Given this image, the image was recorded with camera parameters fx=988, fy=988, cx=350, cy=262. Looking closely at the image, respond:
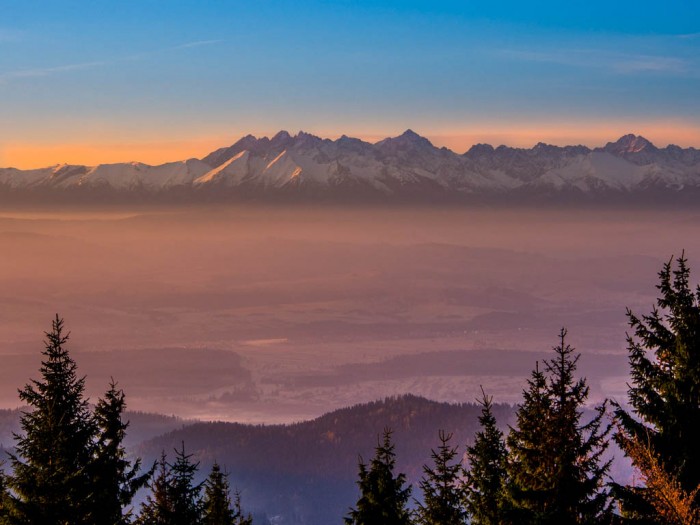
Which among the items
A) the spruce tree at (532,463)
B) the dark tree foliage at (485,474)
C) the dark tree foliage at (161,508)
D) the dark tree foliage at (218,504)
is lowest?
the dark tree foliage at (218,504)

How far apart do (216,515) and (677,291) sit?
26.0m

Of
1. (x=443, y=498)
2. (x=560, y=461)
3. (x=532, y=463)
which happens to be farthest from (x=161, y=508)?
(x=560, y=461)

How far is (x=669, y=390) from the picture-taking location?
84.4 ft

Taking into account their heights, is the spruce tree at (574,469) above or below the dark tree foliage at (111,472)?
above

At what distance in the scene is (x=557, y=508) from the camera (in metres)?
24.0

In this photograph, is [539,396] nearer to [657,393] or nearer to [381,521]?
[657,393]

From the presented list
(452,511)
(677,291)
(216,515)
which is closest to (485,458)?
(452,511)

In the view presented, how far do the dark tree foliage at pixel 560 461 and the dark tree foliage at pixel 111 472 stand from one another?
1336cm

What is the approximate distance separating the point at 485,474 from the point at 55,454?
13.2 meters

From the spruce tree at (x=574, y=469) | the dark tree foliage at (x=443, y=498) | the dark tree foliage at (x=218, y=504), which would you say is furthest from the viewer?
the dark tree foliage at (x=218, y=504)

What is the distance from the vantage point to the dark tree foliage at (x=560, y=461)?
24.6 meters

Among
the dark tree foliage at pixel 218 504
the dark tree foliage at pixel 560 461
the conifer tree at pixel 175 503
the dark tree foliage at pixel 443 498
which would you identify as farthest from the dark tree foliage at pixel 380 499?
the dark tree foliage at pixel 560 461

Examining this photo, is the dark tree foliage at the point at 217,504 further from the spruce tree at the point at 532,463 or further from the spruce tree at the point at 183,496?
the spruce tree at the point at 532,463

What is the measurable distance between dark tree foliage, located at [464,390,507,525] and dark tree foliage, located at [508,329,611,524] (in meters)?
3.27
